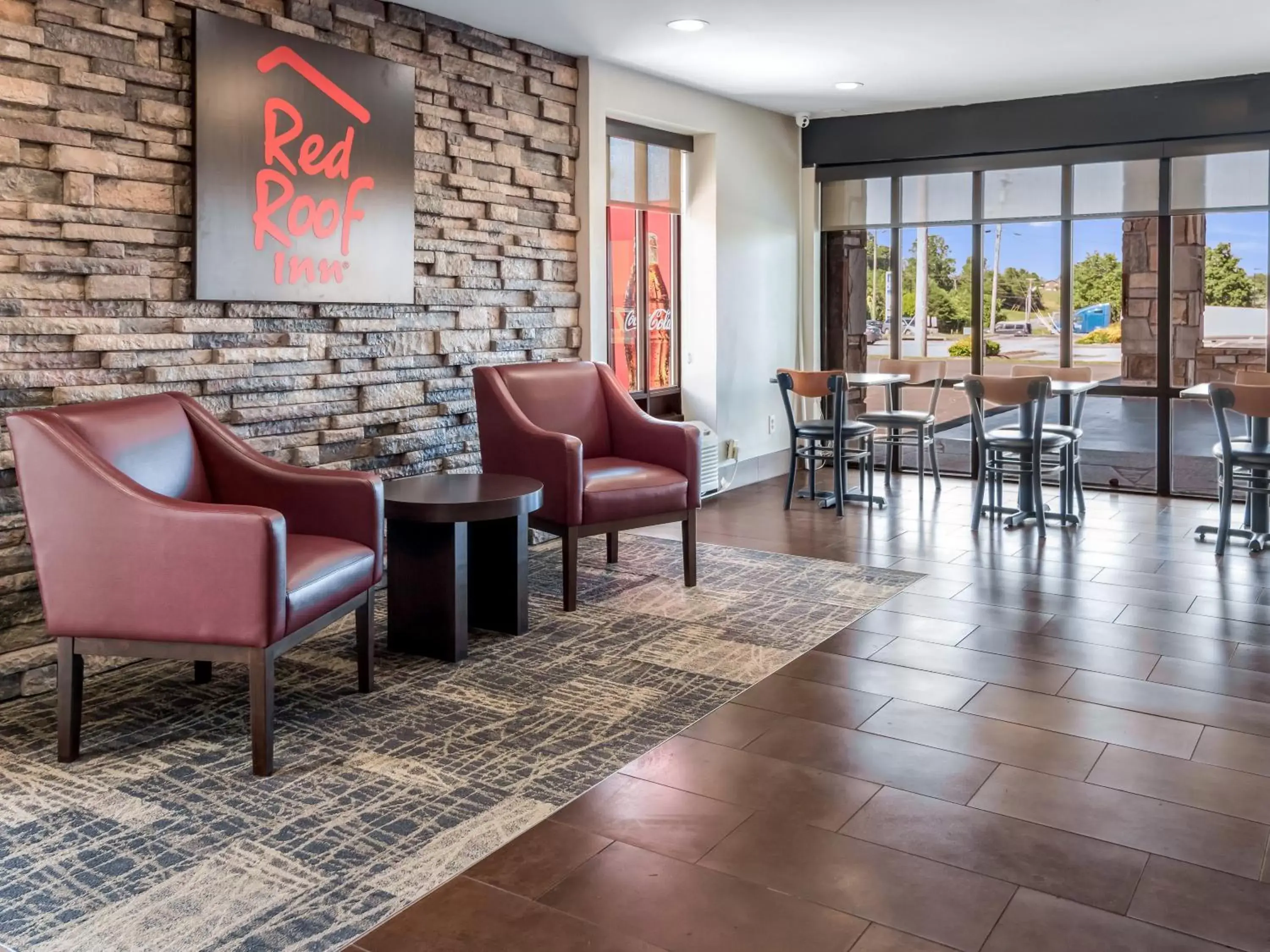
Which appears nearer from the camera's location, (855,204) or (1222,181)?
(1222,181)

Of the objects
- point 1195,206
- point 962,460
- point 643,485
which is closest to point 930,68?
point 1195,206

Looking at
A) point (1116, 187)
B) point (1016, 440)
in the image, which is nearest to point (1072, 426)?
point (1016, 440)

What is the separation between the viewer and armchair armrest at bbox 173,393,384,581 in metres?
3.53

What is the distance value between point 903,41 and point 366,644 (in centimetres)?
426

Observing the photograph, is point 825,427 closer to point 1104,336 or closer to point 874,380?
point 874,380

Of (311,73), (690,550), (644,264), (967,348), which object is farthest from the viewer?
(967,348)

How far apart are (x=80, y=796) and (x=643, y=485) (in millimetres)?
2543

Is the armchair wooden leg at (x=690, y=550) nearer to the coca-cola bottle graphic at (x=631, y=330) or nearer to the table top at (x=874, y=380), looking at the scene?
the coca-cola bottle graphic at (x=631, y=330)

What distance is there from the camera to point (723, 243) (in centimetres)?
735

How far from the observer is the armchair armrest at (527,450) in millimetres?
4555

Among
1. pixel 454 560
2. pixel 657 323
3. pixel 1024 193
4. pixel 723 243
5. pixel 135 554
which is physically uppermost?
pixel 1024 193

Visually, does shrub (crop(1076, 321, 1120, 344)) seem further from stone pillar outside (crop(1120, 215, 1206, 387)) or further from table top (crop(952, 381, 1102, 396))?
table top (crop(952, 381, 1102, 396))

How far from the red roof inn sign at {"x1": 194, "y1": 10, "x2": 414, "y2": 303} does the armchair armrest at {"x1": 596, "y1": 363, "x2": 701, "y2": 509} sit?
1.10m


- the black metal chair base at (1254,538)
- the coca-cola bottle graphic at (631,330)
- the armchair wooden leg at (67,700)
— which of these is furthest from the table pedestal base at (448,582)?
the black metal chair base at (1254,538)
